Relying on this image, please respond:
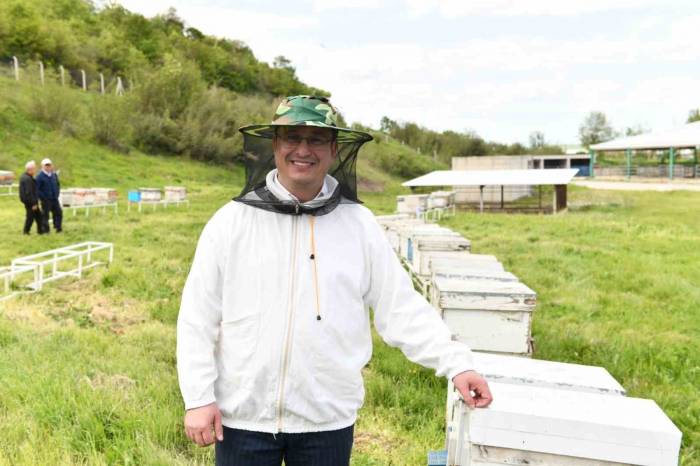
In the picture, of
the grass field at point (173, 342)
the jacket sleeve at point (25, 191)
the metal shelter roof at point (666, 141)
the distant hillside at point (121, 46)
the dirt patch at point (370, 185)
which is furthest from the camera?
the distant hillside at point (121, 46)

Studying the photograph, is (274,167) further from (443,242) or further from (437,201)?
(437,201)

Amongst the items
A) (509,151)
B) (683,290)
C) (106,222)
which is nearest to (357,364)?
(683,290)

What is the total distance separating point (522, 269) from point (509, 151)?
55.1 m

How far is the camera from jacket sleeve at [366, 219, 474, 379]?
1985 mm

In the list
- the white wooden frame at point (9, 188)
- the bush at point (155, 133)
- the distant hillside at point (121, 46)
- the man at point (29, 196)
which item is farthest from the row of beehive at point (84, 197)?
the distant hillside at point (121, 46)

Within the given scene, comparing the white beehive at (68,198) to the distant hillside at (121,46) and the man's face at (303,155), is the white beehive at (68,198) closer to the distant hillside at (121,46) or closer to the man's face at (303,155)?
the man's face at (303,155)

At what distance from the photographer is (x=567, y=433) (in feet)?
6.43

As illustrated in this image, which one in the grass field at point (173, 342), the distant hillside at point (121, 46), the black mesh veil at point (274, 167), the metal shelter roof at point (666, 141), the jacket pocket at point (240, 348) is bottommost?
the grass field at point (173, 342)

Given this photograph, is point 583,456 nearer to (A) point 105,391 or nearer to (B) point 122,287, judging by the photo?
(A) point 105,391

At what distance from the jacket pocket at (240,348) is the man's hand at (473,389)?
69cm

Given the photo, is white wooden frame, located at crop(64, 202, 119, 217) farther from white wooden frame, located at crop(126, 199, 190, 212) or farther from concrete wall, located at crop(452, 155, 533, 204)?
concrete wall, located at crop(452, 155, 533, 204)

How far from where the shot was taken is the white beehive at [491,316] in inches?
159

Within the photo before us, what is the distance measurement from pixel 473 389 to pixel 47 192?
37.5 feet

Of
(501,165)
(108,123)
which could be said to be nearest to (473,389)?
(108,123)
